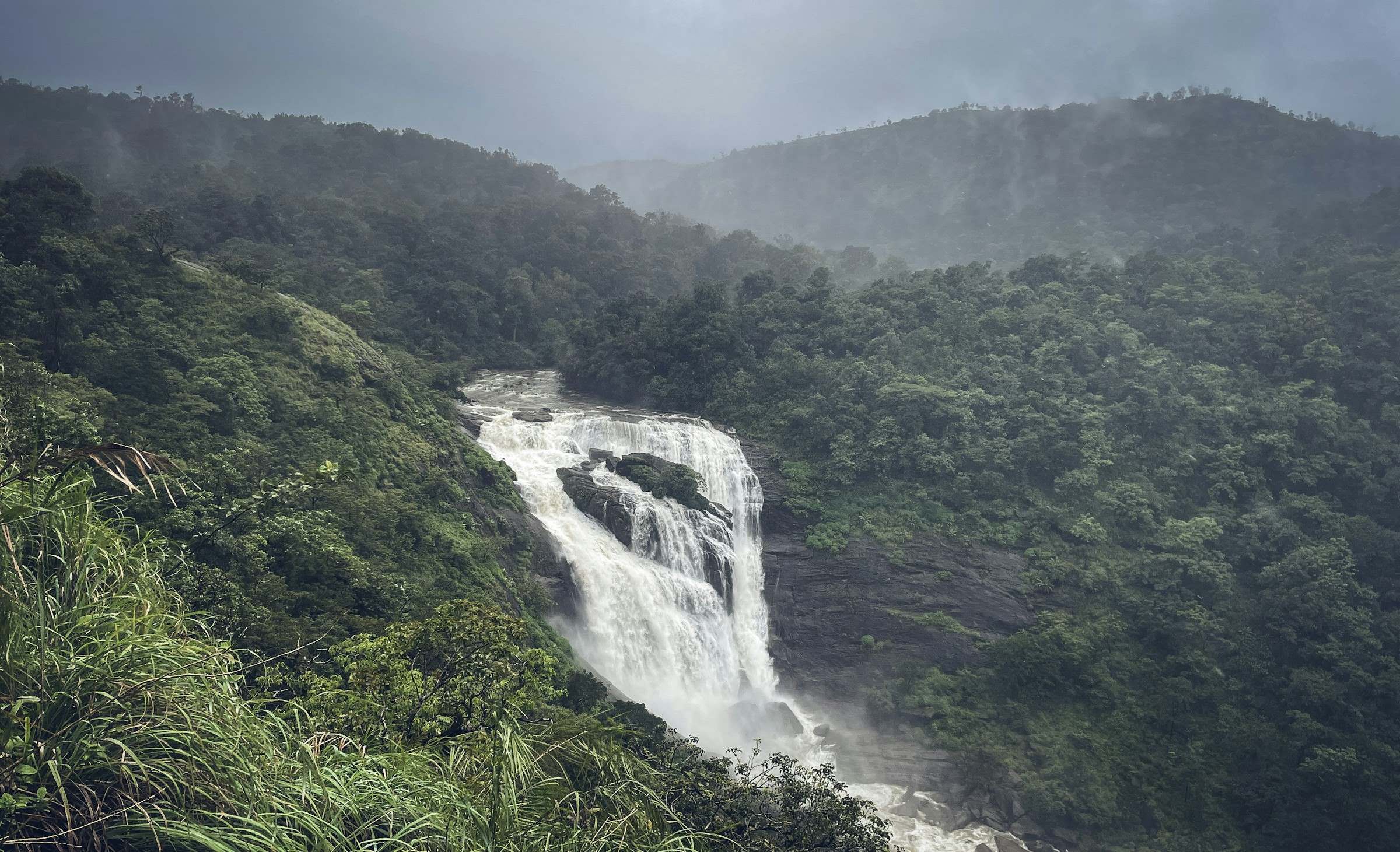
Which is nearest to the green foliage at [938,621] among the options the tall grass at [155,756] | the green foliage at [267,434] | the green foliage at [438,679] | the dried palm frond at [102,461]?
the green foliage at [267,434]

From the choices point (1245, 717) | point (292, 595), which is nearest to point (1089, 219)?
point (1245, 717)

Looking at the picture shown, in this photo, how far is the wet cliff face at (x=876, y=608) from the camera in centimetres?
2470

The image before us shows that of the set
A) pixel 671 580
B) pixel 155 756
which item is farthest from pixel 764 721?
pixel 155 756

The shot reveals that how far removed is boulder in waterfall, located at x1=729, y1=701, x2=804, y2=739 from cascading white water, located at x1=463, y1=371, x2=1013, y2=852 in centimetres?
12

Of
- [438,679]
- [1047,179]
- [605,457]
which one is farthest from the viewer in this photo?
[1047,179]

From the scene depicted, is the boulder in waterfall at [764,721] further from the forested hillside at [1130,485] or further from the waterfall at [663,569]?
the forested hillside at [1130,485]

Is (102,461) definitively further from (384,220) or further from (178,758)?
(384,220)

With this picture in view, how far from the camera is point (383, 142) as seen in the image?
208 feet

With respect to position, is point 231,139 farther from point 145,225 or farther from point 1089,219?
point 1089,219

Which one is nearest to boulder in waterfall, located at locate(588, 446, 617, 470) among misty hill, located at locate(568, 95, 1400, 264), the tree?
the tree

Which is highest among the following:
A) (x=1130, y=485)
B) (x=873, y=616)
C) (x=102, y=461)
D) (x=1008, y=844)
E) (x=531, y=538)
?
(x=102, y=461)

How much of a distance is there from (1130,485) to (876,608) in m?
9.19

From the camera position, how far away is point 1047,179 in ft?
271

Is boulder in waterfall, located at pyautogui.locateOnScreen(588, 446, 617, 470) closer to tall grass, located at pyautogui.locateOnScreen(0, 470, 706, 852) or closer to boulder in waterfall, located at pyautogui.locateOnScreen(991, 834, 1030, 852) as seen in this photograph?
boulder in waterfall, located at pyautogui.locateOnScreen(991, 834, 1030, 852)
